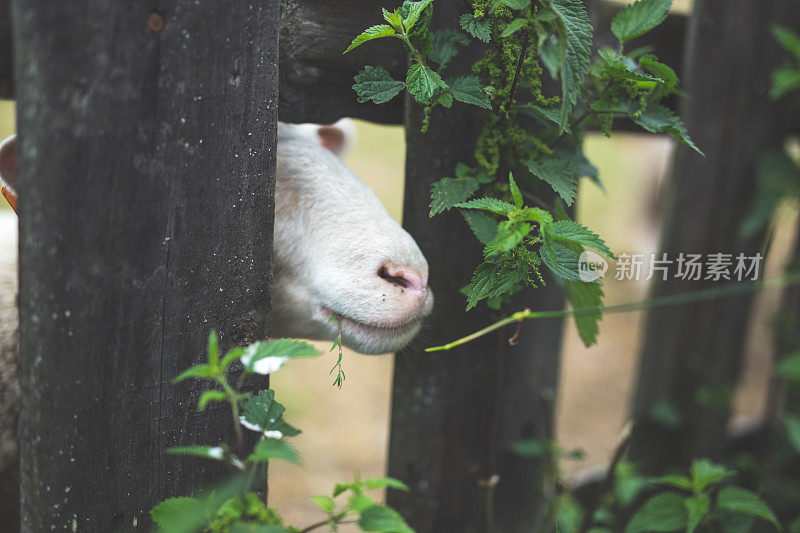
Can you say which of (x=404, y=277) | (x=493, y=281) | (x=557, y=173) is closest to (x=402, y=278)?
(x=404, y=277)

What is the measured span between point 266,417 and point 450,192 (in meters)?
0.55

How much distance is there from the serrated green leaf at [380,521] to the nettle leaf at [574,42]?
650 millimetres

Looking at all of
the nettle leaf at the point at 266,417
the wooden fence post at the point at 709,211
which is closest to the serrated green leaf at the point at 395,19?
the nettle leaf at the point at 266,417

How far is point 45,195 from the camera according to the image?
951 millimetres

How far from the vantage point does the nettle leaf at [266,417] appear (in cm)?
100

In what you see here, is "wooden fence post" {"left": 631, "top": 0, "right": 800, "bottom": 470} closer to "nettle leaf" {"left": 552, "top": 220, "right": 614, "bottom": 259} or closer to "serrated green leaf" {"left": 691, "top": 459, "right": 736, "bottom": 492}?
"serrated green leaf" {"left": 691, "top": 459, "right": 736, "bottom": 492}

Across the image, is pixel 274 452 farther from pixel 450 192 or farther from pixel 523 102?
pixel 523 102

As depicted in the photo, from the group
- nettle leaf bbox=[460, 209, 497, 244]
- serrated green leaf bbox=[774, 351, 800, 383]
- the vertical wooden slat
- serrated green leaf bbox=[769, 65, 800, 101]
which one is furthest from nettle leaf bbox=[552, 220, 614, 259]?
serrated green leaf bbox=[774, 351, 800, 383]

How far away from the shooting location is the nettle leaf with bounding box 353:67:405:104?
118cm

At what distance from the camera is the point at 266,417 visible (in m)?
1.00

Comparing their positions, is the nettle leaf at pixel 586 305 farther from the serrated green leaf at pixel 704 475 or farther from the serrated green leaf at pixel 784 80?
the serrated green leaf at pixel 784 80

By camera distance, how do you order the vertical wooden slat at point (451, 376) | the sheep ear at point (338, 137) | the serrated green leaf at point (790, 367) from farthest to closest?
the serrated green leaf at point (790, 367) < the sheep ear at point (338, 137) < the vertical wooden slat at point (451, 376)

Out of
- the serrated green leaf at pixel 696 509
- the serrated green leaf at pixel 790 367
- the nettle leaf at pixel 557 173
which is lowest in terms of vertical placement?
the serrated green leaf at pixel 790 367

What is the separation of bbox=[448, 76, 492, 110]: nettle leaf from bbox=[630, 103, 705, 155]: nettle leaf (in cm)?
33
